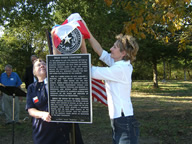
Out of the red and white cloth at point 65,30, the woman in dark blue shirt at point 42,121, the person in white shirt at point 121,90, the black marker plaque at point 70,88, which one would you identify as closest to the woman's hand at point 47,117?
the black marker plaque at point 70,88

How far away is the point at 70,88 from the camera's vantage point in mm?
2732

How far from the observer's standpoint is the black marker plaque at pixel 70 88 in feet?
8.80

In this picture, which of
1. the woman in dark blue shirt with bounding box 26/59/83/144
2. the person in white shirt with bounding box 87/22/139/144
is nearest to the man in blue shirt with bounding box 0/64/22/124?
the woman in dark blue shirt with bounding box 26/59/83/144

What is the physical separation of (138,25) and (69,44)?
327 cm

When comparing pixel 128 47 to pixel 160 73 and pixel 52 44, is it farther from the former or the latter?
pixel 160 73

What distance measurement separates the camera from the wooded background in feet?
18.6

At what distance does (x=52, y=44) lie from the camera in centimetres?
311

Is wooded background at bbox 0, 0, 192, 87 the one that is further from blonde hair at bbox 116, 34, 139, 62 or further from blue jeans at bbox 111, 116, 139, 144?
blue jeans at bbox 111, 116, 139, 144

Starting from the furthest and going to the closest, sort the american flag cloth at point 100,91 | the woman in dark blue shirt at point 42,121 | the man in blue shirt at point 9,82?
the man in blue shirt at point 9,82 → the american flag cloth at point 100,91 → the woman in dark blue shirt at point 42,121

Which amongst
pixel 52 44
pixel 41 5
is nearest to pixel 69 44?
pixel 52 44

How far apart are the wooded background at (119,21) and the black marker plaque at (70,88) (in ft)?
9.74

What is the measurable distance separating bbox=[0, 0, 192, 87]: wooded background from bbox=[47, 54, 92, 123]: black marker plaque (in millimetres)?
2968

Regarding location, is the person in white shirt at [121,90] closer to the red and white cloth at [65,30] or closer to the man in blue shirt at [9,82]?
the red and white cloth at [65,30]

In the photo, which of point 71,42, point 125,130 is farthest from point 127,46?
point 125,130
